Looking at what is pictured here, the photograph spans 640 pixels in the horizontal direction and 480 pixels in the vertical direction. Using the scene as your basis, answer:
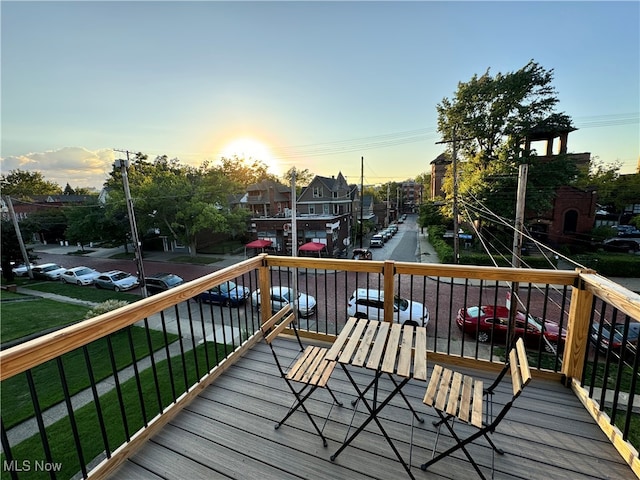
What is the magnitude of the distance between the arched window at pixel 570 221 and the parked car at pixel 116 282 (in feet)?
88.4

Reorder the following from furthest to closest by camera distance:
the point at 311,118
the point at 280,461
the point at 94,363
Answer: the point at 311,118
the point at 94,363
the point at 280,461

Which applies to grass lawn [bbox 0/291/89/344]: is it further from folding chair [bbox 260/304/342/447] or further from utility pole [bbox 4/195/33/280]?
folding chair [bbox 260/304/342/447]

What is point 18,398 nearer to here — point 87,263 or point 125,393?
point 125,393

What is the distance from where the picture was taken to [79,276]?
559 inches

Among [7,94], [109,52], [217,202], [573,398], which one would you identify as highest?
[109,52]

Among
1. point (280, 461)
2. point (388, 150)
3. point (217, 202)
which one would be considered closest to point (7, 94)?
point (280, 461)

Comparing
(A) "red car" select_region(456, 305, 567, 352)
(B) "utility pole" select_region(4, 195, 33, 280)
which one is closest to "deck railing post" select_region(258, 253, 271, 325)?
(A) "red car" select_region(456, 305, 567, 352)

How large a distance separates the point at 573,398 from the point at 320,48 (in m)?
8.78

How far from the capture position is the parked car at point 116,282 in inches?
507

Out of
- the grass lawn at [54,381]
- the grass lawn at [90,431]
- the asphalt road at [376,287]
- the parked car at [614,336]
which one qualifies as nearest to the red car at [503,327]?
the asphalt road at [376,287]

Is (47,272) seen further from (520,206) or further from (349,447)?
(520,206)

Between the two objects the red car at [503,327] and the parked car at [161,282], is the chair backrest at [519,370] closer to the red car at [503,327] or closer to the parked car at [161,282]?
the red car at [503,327]

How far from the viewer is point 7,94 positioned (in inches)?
232

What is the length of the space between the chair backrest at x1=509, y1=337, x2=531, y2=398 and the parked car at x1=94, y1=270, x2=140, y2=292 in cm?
1516
